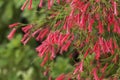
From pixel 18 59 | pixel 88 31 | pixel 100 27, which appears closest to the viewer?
pixel 100 27

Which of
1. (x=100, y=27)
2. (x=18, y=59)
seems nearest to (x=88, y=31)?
(x=100, y=27)

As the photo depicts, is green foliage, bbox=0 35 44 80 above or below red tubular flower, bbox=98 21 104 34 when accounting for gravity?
below

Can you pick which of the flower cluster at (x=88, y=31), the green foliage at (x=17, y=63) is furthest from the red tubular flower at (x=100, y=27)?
the green foliage at (x=17, y=63)

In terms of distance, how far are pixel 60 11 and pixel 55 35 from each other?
202mm

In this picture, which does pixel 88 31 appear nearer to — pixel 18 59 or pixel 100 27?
pixel 100 27

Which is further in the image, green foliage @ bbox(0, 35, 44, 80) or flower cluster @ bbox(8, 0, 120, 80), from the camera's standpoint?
green foliage @ bbox(0, 35, 44, 80)

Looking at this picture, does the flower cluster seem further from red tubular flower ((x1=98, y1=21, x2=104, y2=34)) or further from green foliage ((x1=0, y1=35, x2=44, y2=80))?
green foliage ((x1=0, y1=35, x2=44, y2=80))

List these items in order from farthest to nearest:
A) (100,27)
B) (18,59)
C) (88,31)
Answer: (18,59) → (88,31) → (100,27)

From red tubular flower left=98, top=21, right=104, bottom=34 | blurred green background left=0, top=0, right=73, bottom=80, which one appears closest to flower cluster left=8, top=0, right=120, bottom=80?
red tubular flower left=98, top=21, right=104, bottom=34

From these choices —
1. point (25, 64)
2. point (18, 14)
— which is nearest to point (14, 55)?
point (25, 64)

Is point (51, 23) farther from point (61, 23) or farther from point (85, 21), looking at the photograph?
point (85, 21)

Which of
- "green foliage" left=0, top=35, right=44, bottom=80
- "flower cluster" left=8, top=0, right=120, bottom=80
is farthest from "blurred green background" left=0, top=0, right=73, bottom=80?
"flower cluster" left=8, top=0, right=120, bottom=80

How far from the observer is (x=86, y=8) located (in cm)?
217

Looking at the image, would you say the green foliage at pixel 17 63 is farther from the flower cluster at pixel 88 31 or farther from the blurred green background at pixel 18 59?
the flower cluster at pixel 88 31
